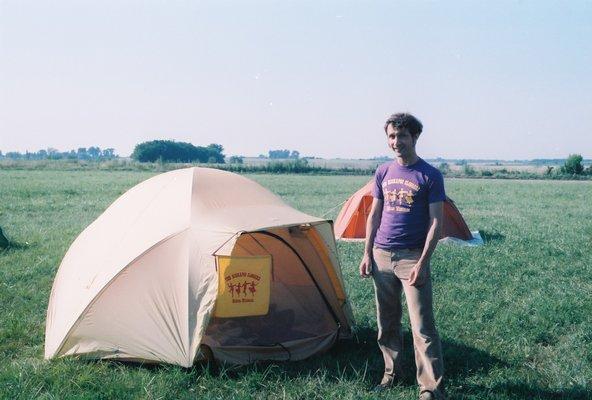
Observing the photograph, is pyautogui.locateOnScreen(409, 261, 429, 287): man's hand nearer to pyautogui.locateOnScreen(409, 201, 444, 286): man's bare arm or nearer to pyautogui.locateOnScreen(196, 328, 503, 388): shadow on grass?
pyautogui.locateOnScreen(409, 201, 444, 286): man's bare arm

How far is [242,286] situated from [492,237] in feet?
28.7

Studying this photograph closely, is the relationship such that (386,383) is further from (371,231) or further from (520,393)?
(371,231)

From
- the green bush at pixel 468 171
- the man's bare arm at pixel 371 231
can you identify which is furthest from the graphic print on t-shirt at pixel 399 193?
the green bush at pixel 468 171

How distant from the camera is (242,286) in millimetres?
5141

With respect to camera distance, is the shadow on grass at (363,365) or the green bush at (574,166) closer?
the shadow on grass at (363,365)

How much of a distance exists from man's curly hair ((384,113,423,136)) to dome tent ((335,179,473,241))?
7.02m

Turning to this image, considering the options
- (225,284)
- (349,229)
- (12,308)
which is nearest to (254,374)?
(225,284)

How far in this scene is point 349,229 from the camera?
11875mm

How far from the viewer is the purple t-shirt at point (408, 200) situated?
13.8ft

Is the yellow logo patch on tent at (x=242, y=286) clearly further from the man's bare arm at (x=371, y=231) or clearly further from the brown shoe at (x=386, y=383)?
the brown shoe at (x=386, y=383)

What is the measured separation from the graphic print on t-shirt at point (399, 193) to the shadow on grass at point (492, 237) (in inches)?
315

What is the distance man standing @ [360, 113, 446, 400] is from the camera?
4.19 metres

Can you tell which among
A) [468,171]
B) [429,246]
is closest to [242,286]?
[429,246]

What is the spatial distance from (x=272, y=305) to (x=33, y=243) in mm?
6678
